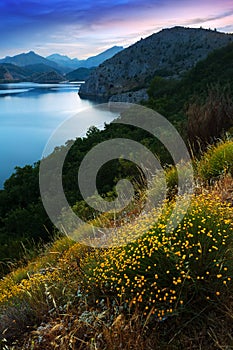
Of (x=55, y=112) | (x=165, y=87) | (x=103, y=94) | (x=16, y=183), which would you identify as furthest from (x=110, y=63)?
(x=16, y=183)

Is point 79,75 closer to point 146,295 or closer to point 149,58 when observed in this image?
point 149,58

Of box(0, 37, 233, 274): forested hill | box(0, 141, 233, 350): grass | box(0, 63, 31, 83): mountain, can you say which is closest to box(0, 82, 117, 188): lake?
box(0, 37, 233, 274): forested hill

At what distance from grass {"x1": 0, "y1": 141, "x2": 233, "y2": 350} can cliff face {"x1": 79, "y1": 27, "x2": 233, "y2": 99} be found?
8813 centimetres

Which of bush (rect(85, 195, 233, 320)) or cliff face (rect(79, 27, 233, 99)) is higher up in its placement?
cliff face (rect(79, 27, 233, 99))

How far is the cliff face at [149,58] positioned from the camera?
90.8 m

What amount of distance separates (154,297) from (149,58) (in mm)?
106346

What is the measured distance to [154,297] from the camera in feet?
7.47

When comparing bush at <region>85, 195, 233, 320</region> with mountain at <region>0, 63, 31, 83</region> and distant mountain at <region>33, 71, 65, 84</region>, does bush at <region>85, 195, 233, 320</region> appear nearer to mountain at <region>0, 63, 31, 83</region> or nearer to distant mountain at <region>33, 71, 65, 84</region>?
mountain at <region>0, 63, 31, 83</region>

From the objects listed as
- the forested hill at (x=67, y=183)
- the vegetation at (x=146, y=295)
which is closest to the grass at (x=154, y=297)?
the vegetation at (x=146, y=295)

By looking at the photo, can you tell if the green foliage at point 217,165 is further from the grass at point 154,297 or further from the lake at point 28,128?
the lake at point 28,128

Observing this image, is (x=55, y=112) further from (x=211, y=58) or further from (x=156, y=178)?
(x=156, y=178)

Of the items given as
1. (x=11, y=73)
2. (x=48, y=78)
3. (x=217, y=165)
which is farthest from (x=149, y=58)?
(x=217, y=165)

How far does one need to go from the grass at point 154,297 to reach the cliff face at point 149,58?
8813 centimetres

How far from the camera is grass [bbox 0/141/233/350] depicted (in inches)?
83.5
